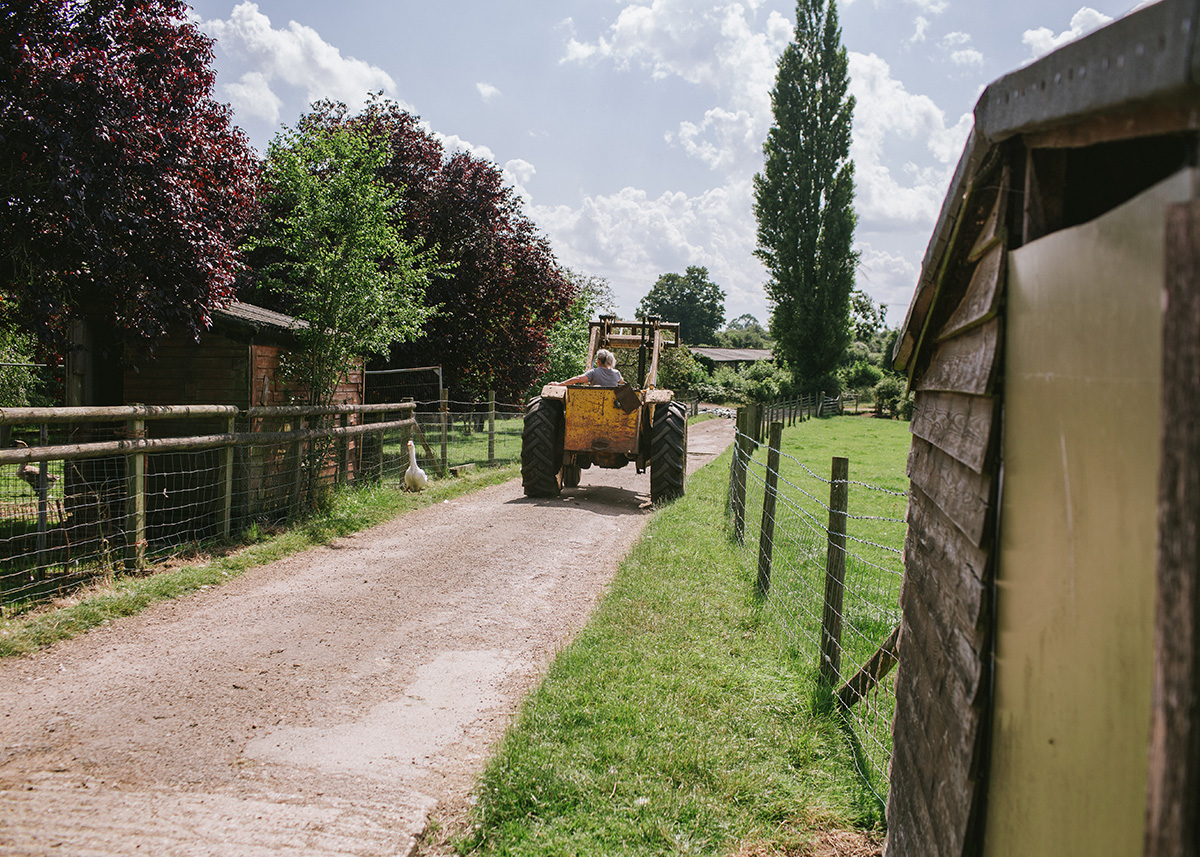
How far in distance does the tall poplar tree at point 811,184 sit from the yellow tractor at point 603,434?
30.6 meters

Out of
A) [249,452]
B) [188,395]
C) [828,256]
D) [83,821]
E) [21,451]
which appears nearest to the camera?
[83,821]

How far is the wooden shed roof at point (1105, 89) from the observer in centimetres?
85

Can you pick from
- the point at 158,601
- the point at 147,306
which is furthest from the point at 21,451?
the point at 147,306

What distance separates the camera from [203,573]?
252 inches

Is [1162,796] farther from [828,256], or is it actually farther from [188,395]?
[828,256]

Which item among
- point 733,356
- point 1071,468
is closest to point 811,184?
point 1071,468

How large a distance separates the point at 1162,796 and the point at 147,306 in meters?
8.29

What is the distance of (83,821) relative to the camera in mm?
2889

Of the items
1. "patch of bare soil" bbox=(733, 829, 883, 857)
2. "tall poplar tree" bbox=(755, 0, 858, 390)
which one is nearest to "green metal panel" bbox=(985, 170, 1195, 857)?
"patch of bare soil" bbox=(733, 829, 883, 857)

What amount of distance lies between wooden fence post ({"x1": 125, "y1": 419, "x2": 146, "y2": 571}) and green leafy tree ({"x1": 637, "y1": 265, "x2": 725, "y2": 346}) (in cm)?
11112

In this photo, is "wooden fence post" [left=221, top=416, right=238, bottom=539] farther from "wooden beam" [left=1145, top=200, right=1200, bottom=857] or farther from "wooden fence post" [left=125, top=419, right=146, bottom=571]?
"wooden beam" [left=1145, top=200, right=1200, bottom=857]

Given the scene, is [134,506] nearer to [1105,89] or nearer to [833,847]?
[833,847]

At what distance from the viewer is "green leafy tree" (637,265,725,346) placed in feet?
384

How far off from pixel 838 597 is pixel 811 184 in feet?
125
